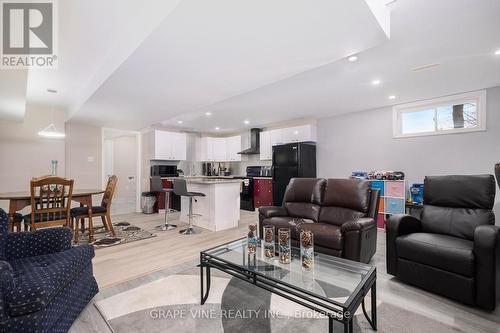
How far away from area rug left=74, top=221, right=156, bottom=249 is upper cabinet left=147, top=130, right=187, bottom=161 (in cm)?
242

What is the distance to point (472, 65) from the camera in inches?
115

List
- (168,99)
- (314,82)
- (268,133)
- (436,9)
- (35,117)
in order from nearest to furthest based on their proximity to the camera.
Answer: (436,9), (314,82), (168,99), (35,117), (268,133)

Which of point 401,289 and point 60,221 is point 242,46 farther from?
point 60,221

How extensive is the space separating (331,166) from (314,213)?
2846 mm

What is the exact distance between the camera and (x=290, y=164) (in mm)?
5457

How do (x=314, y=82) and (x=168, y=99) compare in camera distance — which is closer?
(x=314, y=82)

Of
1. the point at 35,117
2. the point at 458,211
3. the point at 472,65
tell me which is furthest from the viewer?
the point at 35,117

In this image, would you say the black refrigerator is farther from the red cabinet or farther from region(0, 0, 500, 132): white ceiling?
region(0, 0, 500, 132): white ceiling

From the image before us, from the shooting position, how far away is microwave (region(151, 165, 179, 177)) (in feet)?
20.8

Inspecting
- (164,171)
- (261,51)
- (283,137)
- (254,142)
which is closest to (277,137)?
(283,137)

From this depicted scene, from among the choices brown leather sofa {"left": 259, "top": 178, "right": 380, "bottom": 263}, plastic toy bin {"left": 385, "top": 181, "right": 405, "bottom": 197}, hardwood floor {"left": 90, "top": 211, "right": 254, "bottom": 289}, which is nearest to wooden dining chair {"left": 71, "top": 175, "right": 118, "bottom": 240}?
hardwood floor {"left": 90, "top": 211, "right": 254, "bottom": 289}

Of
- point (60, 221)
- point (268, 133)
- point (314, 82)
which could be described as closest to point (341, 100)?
point (314, 82)

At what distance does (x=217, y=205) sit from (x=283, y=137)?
113 inches

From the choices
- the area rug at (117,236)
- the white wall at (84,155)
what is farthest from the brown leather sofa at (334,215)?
the white wall at (84,155)
